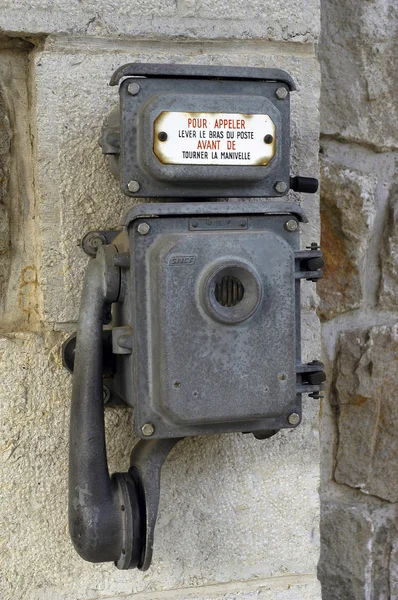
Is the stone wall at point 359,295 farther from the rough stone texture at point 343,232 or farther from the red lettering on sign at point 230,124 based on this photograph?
the red lettering on sign at point 230,124

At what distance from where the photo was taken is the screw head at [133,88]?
103 cm

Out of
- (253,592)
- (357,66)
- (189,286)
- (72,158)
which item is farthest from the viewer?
(357,66)

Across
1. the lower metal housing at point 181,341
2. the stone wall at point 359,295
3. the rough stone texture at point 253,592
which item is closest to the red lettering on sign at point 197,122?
the lower metal housing at point 181,341

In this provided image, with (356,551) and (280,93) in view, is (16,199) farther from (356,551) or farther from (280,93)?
(356,551)

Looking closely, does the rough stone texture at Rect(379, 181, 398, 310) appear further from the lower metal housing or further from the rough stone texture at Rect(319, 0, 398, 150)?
the lower metal housing

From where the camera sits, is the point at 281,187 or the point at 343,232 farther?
the point at 343,232

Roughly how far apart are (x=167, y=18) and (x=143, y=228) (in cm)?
36

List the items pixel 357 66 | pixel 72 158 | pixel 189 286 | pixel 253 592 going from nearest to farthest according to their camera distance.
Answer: pixel 189 286
pixel 72 158
pixel 253 592
pixel 357 66

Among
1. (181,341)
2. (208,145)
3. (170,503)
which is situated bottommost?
(170,503)

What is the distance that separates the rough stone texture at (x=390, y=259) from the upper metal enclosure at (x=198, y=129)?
0.44 m

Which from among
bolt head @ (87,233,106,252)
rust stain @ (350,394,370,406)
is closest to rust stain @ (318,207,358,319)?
rust stain @ (350,394,370,406)

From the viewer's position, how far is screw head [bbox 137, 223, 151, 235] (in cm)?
103

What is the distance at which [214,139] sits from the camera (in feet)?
3.47

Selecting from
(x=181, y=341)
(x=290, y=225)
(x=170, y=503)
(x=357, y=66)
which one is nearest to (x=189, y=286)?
(x=181, y=341)
